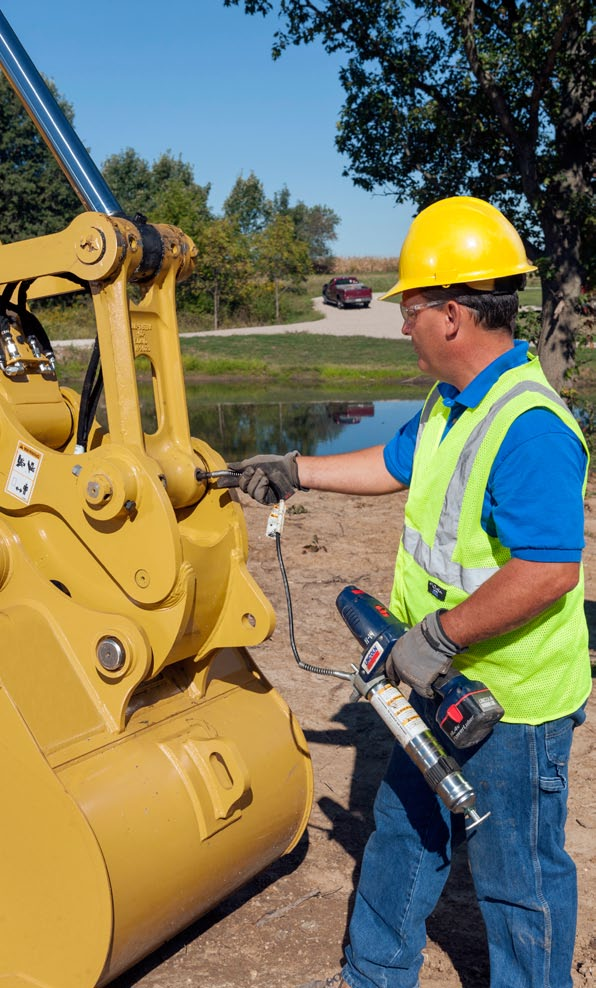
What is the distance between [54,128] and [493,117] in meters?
9.61

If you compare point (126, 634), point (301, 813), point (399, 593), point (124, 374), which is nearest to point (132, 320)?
point (124, 374)

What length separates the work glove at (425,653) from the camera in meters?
2.40

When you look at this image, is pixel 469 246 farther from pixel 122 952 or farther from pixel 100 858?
pixel 122 952

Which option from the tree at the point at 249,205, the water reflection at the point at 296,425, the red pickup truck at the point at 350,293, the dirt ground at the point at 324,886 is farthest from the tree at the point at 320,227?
the dirt ground at the point at 324,886

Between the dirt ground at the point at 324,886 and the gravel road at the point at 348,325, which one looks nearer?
the dirt ground at the point at 324,886

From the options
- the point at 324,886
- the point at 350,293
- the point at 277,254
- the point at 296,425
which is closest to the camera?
the point at 324,886

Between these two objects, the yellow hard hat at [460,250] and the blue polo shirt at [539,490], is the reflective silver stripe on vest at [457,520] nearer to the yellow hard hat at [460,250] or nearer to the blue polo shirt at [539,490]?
the blue polo shirt at [539,490]

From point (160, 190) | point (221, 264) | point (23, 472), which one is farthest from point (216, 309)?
point (23, 472)

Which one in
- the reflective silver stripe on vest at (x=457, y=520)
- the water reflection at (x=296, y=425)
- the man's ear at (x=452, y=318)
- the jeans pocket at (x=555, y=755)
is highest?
the man's ear at (x=452, y=318)

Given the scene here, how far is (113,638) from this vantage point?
268cm

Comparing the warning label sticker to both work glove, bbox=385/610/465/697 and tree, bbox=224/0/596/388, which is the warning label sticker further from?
tree, bbox=224/0/596/388

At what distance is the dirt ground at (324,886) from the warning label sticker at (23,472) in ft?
4.85

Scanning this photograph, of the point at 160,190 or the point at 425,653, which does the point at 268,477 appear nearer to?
the point at 425,653

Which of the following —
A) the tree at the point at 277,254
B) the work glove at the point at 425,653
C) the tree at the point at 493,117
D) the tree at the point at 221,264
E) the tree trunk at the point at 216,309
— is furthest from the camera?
the tree at the point at 277,254
